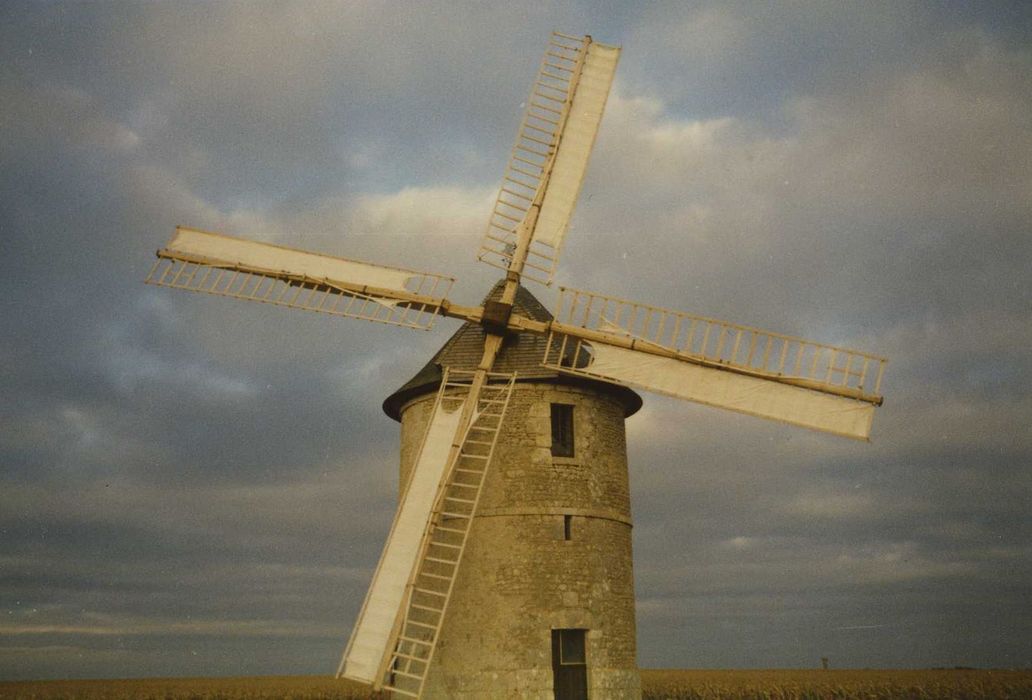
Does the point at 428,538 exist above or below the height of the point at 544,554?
below

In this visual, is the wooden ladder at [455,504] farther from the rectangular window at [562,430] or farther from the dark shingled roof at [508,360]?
the rectangular window at [562,430]

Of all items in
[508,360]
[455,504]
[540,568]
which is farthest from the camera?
[508,360]

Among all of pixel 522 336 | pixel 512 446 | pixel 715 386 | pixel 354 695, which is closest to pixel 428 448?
pixel 512 446

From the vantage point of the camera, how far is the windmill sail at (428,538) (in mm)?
12766

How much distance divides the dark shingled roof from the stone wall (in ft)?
0.93

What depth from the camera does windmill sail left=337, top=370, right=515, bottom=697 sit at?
41.9 ft

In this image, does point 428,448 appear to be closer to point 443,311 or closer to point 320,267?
point 443,311

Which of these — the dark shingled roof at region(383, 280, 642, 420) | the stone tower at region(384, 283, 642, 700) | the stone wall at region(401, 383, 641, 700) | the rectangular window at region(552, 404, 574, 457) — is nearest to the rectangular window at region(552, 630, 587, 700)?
the stone tower at region(384, 283, 642, 700)

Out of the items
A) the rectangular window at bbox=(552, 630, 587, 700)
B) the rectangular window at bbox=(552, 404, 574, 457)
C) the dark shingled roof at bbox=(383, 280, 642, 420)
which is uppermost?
the dark shingled roof at bbox=(383, 280, 642, 420)

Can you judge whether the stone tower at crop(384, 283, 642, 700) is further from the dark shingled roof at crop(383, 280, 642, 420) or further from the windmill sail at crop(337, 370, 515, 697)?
the windmill sail at crop(337, 370, 515, 697)

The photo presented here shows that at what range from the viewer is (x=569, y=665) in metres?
14.6

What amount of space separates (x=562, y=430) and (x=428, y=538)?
12.3 ft

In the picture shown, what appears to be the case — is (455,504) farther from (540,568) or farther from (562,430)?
(562,430)

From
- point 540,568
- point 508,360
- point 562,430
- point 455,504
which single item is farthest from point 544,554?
point 508,360
